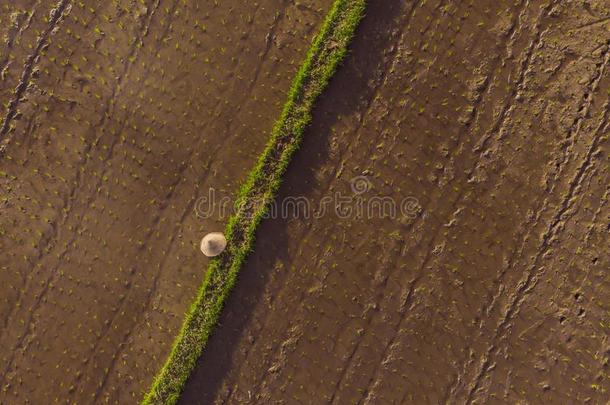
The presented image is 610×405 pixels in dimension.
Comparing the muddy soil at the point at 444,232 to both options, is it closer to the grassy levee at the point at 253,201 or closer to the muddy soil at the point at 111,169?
the grassy levee at the point at 253,201

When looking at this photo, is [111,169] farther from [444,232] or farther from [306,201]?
[444,232]

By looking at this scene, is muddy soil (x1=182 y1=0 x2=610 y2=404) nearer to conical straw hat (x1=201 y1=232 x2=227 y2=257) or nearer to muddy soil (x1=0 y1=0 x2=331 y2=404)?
conical straw hat (x1=201 y1=232 x2=227 y2=257)

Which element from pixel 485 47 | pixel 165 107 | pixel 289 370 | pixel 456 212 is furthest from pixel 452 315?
pixel 165 107

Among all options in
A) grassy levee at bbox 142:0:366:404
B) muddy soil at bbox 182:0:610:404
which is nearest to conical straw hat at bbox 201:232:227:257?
grassy levee at bbox 142:0:366:404

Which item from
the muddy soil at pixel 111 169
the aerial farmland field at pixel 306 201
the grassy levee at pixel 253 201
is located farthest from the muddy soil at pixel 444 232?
the muddy soil at pixel 111 169

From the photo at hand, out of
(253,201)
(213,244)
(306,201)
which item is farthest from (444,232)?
(213,244)

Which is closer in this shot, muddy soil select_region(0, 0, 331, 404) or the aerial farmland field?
the aerial farmland field
